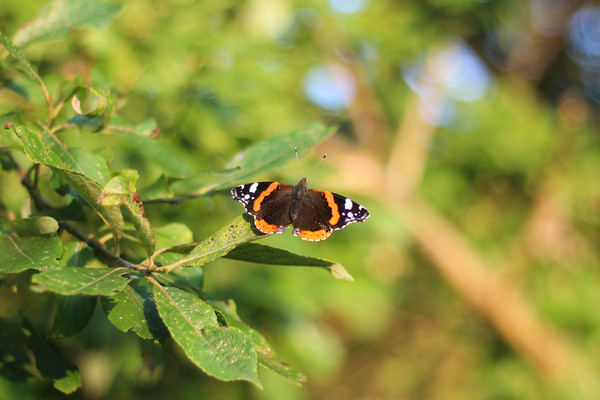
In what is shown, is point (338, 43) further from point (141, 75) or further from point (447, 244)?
point (141, 75)

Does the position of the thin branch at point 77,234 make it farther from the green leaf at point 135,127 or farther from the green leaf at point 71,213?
the green leaf at point 135,127

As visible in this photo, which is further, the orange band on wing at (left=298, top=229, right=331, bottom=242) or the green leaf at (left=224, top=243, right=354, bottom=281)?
the orange band on wing at (left=298, top=229, right=331, bottom=242)

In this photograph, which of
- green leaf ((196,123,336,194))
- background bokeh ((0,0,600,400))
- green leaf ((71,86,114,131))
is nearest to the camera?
green leaf ((71,86,114,131))

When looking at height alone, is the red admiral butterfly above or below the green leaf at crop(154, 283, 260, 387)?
below

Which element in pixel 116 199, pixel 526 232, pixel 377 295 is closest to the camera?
pixel 116 199

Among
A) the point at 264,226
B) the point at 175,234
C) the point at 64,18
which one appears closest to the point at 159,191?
the point at 175,234

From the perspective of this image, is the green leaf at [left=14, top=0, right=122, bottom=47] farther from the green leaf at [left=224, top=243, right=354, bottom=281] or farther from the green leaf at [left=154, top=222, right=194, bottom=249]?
the green leaf at [left=224, top=243, right=354, bottom=281]

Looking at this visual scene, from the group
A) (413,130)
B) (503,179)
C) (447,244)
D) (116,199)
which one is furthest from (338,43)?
(116,199)

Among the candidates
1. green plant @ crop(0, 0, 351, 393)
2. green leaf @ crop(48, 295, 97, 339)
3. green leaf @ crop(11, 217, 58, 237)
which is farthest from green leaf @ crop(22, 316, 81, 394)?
green leaf @ crop(11, 217, 58, 237)
